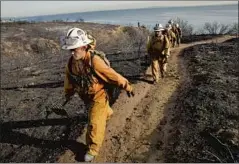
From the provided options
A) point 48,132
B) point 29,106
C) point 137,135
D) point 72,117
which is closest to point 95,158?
point 137,135

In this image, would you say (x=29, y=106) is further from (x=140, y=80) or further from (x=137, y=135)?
(x=137, y=135)

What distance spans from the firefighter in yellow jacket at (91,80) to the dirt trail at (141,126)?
54 centimetres

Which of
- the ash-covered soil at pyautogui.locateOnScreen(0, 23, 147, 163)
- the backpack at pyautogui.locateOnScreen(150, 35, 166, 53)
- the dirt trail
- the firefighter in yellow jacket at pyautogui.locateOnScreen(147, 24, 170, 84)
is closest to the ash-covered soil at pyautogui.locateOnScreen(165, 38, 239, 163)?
the dirt trail

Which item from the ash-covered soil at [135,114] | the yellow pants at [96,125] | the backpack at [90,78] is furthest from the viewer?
the ash-covered soil at [135,114]

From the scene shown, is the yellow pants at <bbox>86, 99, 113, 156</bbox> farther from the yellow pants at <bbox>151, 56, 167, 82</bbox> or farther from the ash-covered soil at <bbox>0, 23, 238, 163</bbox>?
the yellow pants at <bbox>151, 56, 167, 82</bbox>

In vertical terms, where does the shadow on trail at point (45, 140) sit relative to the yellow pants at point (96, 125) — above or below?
below

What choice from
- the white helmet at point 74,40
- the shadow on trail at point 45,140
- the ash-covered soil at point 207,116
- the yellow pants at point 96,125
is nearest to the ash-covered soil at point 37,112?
the shadow on trail at point 45,140

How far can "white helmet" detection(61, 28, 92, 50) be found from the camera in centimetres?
609

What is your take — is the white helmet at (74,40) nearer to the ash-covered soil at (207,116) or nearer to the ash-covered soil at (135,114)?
the ash-covered soil at (135,114)

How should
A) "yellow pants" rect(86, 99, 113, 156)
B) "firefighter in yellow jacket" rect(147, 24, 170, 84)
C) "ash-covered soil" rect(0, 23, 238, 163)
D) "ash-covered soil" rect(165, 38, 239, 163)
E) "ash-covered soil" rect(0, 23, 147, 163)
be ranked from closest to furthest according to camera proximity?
"yellow pants" rect(86, 99, 113, 156), "ash-covered soil" rect(165, 38, 239, 163), "ash-covered soil" rect(0, 23, 238, 163), "ash-covered soil" rect(0, 23, 147, 163), "firefighter in yellow jacket" rect(147, 24, 170, 84)

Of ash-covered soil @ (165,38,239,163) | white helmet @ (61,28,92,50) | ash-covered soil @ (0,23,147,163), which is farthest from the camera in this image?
ash-covered soil @ (0,23,147,163)

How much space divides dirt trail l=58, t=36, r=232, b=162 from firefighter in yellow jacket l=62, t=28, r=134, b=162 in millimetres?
538

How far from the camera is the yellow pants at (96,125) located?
21.2ft

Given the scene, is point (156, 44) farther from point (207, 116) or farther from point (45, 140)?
point (45, 140)
